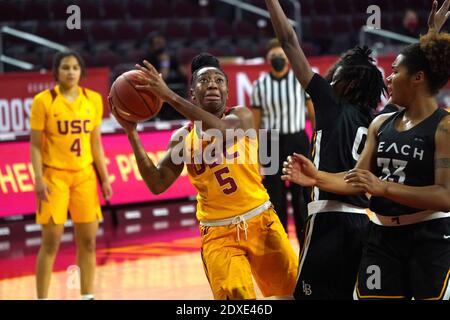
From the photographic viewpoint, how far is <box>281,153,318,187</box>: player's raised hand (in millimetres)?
4156

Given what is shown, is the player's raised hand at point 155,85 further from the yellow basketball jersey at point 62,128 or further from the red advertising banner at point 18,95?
the red advertising banner at point 18,95

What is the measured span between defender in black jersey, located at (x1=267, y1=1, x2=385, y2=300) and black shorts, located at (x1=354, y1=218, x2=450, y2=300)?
34 cm

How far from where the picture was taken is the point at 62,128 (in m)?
7.54

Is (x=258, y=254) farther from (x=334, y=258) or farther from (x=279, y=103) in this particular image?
(x=279, y=103)

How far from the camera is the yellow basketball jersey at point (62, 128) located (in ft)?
24.6

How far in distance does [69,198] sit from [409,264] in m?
3.86

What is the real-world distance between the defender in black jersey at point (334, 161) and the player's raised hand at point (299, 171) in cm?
62

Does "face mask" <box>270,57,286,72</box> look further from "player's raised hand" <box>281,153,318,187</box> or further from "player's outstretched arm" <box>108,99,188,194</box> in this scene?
"player's raised hand" <box>281,153,318,187</box>

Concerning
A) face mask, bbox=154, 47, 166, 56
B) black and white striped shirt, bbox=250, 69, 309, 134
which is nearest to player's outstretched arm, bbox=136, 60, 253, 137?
black and white striped shirt, bbox=250, 69, 309, 134

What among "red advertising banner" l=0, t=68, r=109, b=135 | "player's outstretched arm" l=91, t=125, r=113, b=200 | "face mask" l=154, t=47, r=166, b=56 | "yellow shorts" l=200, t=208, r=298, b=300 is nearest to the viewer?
"yellow shorts" l=200, t=208, r=298, b=300

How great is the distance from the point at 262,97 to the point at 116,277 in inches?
93.4

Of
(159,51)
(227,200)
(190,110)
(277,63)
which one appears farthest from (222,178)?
(159,51)
